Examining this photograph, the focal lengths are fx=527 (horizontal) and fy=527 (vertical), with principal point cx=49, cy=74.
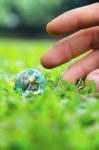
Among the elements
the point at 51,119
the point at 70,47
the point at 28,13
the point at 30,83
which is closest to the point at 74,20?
the point at 70,47

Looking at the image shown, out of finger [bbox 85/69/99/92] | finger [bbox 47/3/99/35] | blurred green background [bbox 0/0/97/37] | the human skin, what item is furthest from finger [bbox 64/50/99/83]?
blurred green background [bbox 0/0/97/37]

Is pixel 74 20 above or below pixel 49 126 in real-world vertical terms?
above

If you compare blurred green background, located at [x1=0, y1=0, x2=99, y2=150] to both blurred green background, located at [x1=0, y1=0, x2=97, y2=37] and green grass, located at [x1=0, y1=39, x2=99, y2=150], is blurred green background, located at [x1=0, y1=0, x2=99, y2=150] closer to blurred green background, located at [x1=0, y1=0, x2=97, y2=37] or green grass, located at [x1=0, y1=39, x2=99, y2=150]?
green grass, located at [x1=0, y1=39, x2=99, y2=150]

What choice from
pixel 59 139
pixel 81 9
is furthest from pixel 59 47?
Answer: pixel 59 139

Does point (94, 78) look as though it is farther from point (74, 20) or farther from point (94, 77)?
point (74, 20)

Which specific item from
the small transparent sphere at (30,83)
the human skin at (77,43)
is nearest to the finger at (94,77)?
the human skin at (77,43)

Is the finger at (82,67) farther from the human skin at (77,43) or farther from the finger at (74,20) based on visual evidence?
the finger at (74,20)

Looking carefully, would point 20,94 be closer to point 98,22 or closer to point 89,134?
point 98,22
